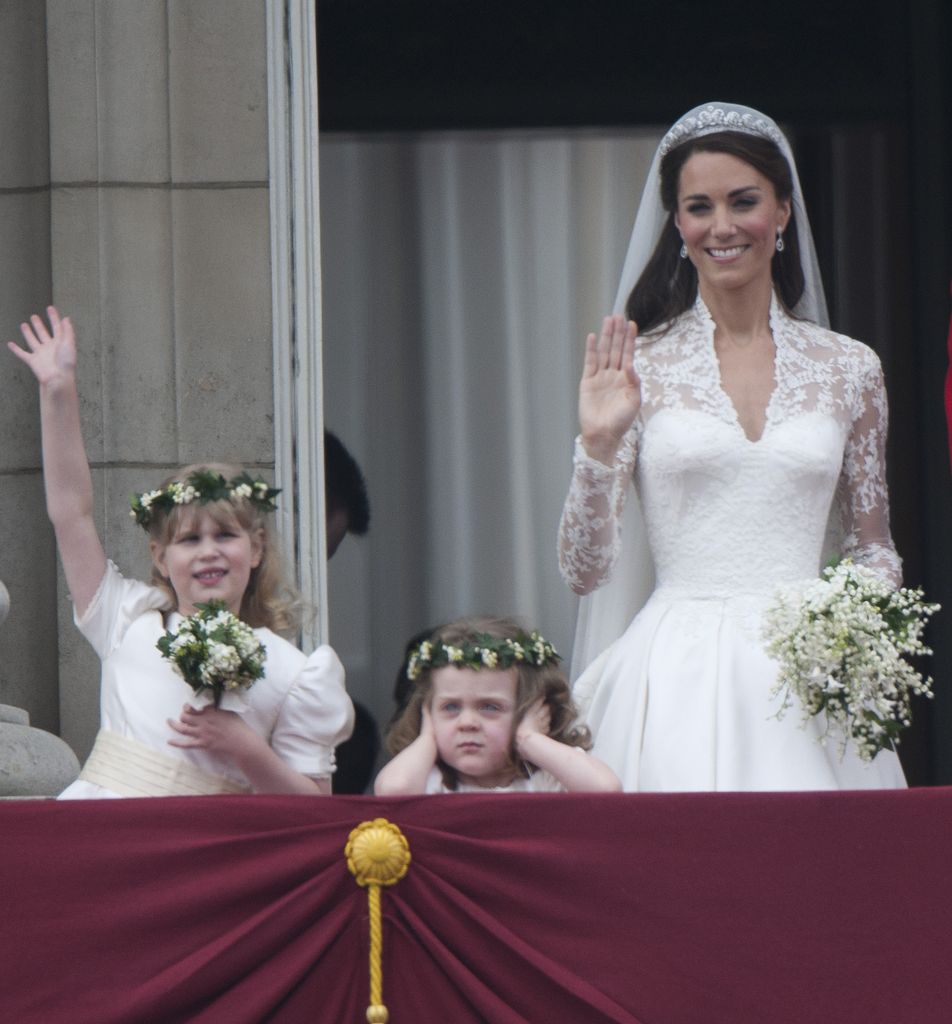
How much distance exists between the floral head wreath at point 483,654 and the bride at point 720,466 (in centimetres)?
29

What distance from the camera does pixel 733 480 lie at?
15.1 ft

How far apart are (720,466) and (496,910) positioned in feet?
4.36

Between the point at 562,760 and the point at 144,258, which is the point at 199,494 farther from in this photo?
the point at 144,258

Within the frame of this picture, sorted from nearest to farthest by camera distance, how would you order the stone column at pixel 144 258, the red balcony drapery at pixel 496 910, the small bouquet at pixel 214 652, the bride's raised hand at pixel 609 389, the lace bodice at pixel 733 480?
the red balcony drapery at pixel 496 910 → the small bouquet at pixel 214 652 → the bride's raised hand at pixel 609 389 → the lace bodice at pixel 733 480 → the stone column at pixel 144 258

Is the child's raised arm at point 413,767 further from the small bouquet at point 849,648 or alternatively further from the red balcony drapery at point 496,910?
the small bouquet at point 849,648

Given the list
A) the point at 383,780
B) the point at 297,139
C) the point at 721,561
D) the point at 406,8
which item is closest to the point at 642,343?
the point at 721,561

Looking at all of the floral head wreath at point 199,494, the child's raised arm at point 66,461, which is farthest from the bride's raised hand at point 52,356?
the floral head wreath at point 199,494

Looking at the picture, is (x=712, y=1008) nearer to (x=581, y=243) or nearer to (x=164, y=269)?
(x=164, y=269)

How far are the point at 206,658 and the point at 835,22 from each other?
365 cm

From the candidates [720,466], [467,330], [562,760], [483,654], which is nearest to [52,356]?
[483,654]

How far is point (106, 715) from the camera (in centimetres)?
436

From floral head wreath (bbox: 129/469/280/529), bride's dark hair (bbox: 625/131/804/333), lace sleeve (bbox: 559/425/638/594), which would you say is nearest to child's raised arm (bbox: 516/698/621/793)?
lace sleeve (bbox: 559/425/638/594)

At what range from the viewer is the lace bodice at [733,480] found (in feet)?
15.1

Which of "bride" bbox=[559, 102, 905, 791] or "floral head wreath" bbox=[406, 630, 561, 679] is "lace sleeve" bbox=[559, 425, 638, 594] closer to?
"bride" bbox=[559, 102, 905, 791]
